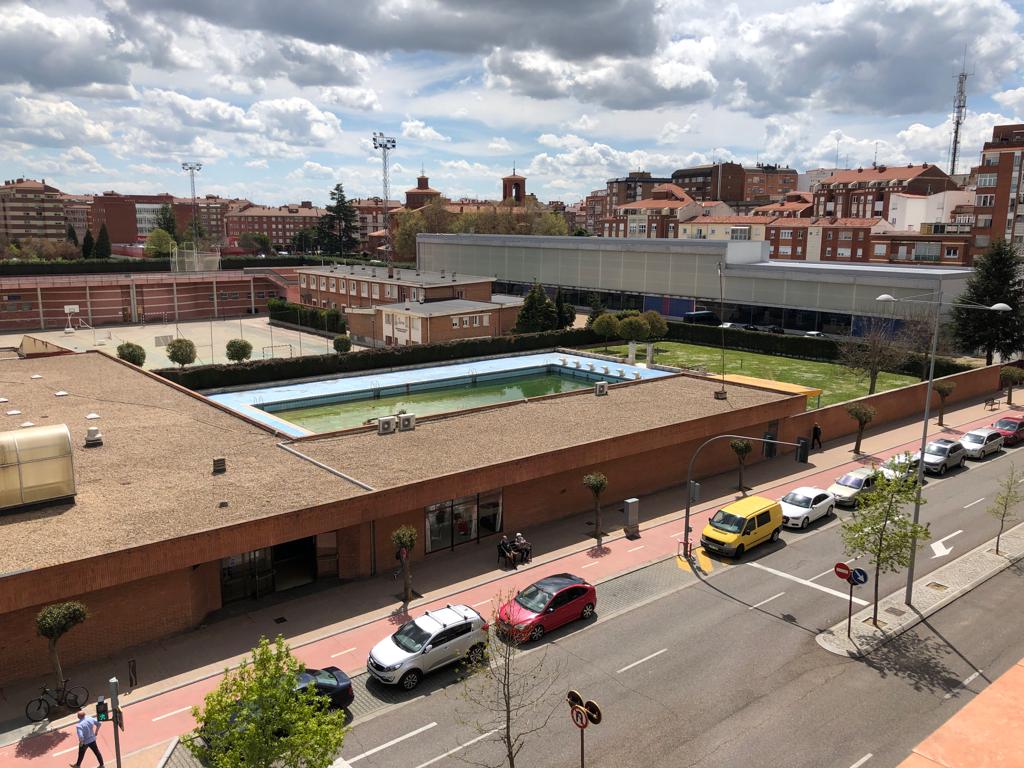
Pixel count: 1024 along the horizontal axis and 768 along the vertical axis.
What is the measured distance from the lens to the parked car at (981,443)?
3669 centimetres

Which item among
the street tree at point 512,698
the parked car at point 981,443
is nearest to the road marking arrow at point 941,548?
the parked car at point 981,443

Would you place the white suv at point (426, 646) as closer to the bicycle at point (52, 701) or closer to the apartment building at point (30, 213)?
the bicycle at point (52, 701)

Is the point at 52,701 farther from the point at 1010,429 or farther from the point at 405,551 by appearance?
the point at 1010,429

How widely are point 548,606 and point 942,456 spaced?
2337cm

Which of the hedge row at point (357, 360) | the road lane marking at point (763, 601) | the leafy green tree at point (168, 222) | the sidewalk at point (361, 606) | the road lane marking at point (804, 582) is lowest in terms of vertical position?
the road lane marking at point (804, 582)

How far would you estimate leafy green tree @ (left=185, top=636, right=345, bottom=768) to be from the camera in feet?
35.6

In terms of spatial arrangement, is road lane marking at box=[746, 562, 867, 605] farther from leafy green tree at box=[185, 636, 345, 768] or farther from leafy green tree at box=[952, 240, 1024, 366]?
leafy green tree at box=[952, 240, 1024, 366]

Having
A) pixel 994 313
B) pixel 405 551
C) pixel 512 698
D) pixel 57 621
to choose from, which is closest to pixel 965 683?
pixel 512 698

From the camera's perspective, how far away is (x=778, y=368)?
56688 mm

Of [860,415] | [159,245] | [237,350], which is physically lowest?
[860,415]

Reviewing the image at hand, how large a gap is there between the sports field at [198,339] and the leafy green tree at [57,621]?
3757 cm

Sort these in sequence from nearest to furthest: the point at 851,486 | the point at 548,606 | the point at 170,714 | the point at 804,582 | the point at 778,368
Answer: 1. the point at 170,714
2. the point at 548,606
3. the point at 804,582
4. the point at 851,486
5. the point at 778,368

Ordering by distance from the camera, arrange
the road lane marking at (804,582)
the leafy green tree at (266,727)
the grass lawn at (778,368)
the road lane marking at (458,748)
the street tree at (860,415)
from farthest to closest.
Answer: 1. the grass lawn at (778,368)
2. the street tree at (860,415)
3. the road lane marking at (804,582)
4. the road lane marking at (458,748)
5. the leafy green tree at (266,727)

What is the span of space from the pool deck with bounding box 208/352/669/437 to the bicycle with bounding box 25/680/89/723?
67.1 feet
